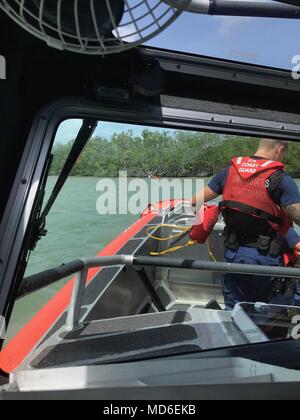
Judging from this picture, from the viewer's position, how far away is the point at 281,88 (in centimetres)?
139

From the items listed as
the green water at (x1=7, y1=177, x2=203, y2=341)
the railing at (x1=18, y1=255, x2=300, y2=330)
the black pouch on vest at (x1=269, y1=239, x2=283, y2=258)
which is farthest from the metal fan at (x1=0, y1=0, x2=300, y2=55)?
the green water at (x1=7, y1=177, x2=203, y2=341)

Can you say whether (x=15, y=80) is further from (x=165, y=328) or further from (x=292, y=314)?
(x=292, y=314)

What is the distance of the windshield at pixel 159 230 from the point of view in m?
1.42

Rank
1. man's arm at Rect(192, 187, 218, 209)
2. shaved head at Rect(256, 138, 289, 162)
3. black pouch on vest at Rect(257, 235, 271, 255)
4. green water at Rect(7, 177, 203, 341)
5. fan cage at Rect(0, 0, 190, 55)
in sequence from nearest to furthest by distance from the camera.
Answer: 1. fan cage at Rect(0, 0, 190, 55)
2. shaved head at Rect(256, 138, 289, 162)
3. black pouch on vest at Rect(257, 235, 271, 255)
4. man's arm at Rect(192, 187, 218, 209)
5. green water at Rect(7, 177, 203, 341)

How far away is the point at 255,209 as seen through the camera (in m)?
2.69

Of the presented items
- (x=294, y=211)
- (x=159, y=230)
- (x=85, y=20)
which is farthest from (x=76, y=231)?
(x=85, y=20)

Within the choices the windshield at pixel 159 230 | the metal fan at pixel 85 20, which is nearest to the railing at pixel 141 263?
the windshield at pixel 159 230

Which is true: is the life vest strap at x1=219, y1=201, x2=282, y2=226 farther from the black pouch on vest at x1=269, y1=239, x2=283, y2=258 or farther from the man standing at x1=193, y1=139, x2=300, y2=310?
the black pouch on vest at x1=269, y1=239, x2=283, y2=258

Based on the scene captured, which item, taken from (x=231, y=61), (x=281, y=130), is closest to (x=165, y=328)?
(x=281, y=130)

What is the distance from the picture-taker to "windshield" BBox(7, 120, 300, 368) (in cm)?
142

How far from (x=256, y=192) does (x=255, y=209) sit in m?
0.10

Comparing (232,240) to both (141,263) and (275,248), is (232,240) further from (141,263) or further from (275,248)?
(141,263)

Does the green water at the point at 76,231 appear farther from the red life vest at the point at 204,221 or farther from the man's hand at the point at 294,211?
the man's hand at the point at 294,211

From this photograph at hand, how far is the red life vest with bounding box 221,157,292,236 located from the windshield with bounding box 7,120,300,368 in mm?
39
